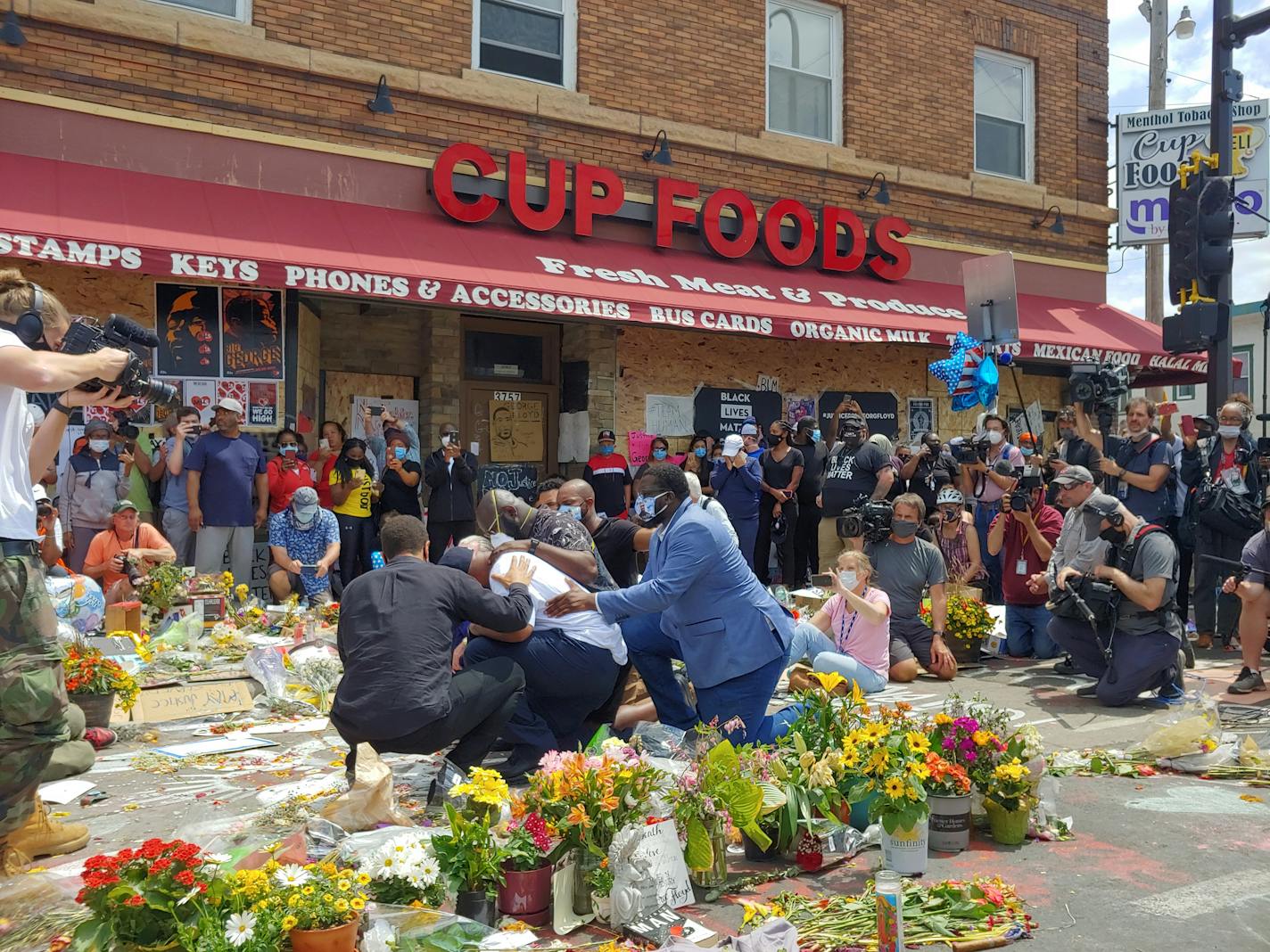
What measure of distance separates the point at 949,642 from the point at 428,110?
828 centimetres

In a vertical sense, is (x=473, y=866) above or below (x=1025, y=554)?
below

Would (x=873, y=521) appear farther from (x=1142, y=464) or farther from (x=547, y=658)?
(x=547, y=658)

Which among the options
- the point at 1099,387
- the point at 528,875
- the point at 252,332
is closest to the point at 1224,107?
the point at 1099,387

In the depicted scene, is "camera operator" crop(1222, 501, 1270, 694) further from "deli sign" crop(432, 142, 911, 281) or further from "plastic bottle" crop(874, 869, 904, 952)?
"deli sign" crop(432, 142, 911, 281)

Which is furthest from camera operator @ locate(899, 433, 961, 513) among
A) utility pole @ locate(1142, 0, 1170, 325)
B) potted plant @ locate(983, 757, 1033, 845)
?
utility pole @ locate(1142, 0, 1170, 325)

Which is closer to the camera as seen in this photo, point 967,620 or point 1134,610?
point 1134,610

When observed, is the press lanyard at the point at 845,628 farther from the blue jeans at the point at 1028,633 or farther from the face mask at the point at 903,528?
the blue jeans at the point at 1028,633

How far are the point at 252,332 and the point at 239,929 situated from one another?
9164 mm

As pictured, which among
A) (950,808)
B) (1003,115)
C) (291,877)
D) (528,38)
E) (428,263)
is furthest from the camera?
(1003,115)

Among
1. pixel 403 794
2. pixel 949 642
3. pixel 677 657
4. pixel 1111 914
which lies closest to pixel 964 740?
pixel 1111 914

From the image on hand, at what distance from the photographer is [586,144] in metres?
13.7

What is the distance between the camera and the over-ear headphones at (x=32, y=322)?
13.5ft

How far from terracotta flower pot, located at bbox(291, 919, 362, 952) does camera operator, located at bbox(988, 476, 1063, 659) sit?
718 cm

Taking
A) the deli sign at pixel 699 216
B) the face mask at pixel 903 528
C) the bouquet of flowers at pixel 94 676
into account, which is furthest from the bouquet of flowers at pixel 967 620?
the deli sign at pixel 699 216
